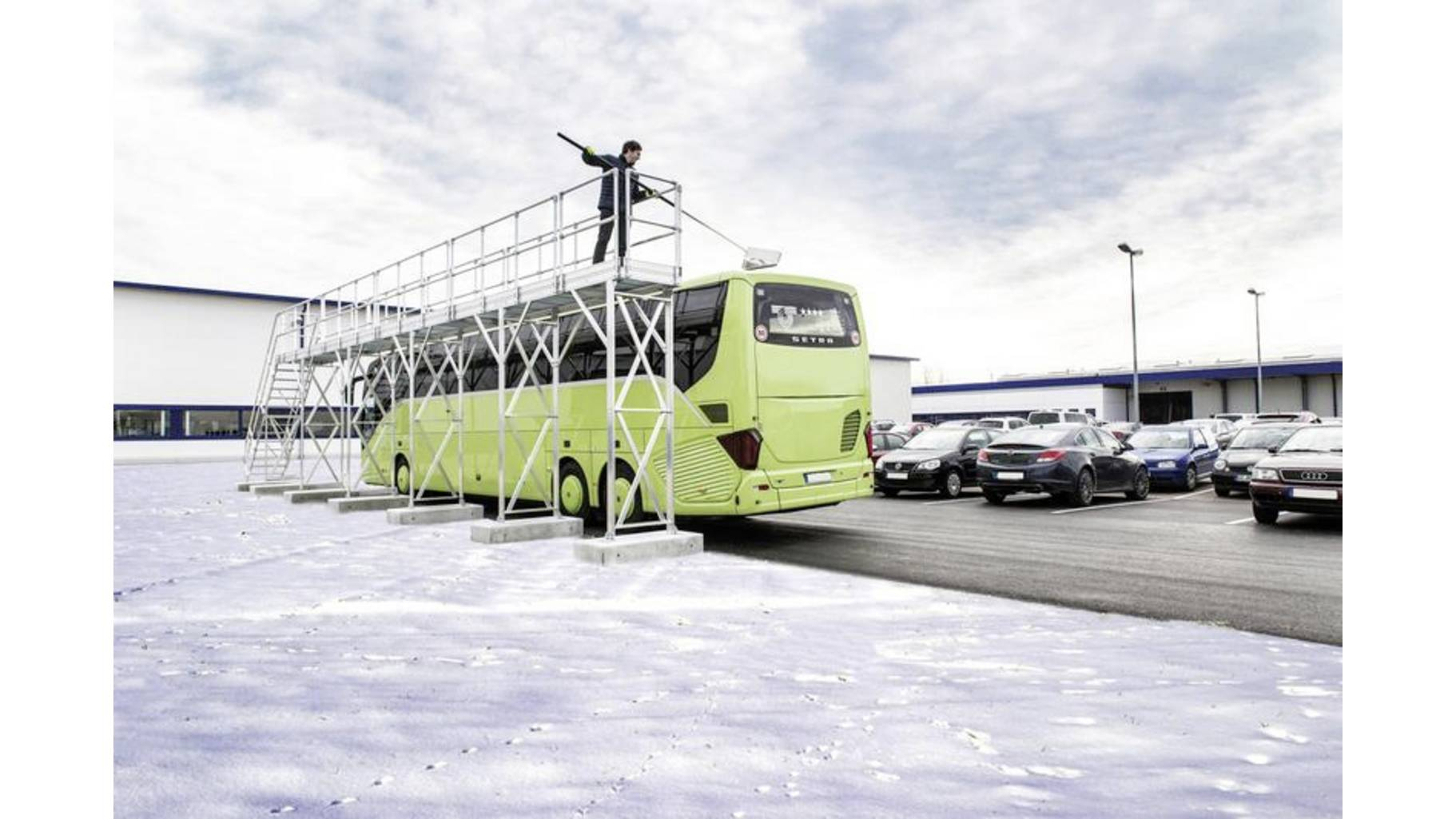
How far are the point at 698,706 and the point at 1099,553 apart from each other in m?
6.53

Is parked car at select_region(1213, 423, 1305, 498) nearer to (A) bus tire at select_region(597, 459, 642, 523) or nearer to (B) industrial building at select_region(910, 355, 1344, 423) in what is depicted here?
(A) bus tire at select_region(597, 459, 642, 523)

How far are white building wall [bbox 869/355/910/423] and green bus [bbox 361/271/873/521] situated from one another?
40.1 metres

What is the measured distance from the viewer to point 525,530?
34.0 feet

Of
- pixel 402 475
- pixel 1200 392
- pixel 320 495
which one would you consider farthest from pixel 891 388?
pixel 320 495

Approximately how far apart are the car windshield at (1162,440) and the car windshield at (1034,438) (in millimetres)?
4495

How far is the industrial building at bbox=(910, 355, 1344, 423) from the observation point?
4603 centimetres

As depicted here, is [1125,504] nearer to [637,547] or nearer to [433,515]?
[637,547]

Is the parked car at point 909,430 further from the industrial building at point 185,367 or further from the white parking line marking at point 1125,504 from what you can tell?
the industrial building at point 185,367

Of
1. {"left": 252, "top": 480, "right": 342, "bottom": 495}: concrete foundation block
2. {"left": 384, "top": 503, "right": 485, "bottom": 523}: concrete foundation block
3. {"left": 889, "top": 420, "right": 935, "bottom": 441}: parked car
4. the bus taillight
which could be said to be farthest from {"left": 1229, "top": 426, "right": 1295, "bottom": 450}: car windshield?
{"left": 252, "top": 480, "right": 342, "bottom": 495}: concrete foundation block

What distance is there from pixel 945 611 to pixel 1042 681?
1763mm

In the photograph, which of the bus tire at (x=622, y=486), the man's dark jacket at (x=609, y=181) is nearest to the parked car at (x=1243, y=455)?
the bus tire at (x=622, y=486)

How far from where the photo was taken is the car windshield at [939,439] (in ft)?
56.3

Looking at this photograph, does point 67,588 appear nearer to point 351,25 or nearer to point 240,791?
point 240,791

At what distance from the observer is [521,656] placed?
16.3ft
